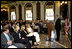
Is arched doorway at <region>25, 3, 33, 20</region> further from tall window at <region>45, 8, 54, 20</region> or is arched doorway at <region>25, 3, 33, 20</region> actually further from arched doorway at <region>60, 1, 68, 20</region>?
arched doorway at <region>60, 1, 68, 20</region>

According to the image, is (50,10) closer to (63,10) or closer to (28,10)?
(63,10)

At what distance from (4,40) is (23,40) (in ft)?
3.60

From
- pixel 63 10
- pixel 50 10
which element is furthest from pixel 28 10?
pixel 63 10

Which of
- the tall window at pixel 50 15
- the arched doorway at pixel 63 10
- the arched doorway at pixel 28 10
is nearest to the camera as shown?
the arched doorway at pixel 63 10

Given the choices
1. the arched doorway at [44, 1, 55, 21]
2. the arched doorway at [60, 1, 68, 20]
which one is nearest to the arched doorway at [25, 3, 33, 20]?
the arched doorway at [44, 1, 55, 21]

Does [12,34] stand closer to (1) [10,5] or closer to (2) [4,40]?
(2) [4,40]

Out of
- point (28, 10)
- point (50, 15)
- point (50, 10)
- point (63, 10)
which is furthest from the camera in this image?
point (28, 10)

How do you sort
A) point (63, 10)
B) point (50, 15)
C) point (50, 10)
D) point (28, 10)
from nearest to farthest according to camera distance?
point (63, 10)
point (50, 15)
point (50, 10)
point (28, 10)

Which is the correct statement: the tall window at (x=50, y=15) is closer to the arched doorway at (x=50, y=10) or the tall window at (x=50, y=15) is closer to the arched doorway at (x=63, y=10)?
the arched doorway at (x=50, y=10)

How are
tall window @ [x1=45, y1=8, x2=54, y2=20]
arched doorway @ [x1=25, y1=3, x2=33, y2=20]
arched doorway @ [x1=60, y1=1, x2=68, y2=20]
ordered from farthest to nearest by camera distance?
arched doorway @ [x1=25, y1=3, x2=33, y2=20], tall window @ [x1=45, y1=8, x2=54, y2=20], arched doorway @ [x1=60, y1=1, x2=68, y2=20]

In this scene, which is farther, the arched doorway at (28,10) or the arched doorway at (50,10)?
the arched doorway at (28,10)

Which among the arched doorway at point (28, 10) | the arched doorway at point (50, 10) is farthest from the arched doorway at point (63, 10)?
the arched doorway at point (28, 10)

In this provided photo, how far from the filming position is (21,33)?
5199mm

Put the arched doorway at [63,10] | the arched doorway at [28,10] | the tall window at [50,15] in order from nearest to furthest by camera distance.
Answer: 1. the arched doorway at [63,10]
2. the tall window at [50,15]
3. the arched doorway at [28,10]
